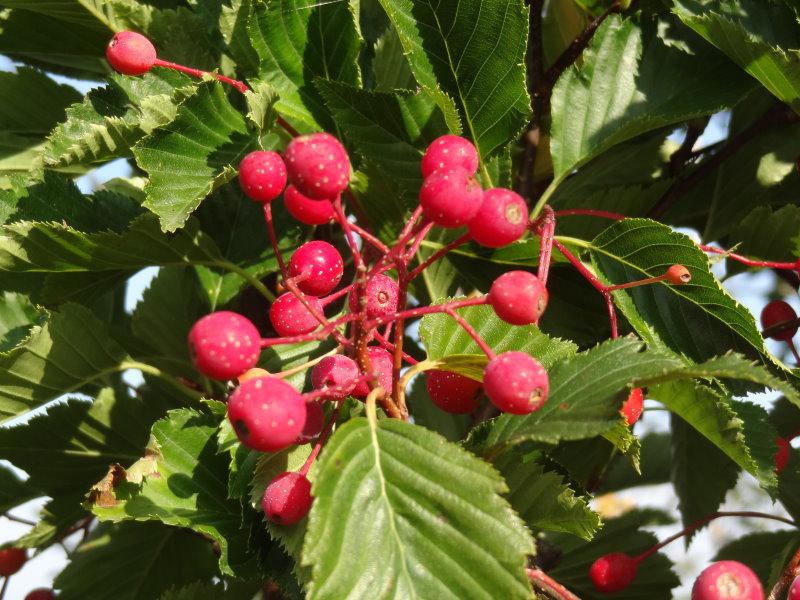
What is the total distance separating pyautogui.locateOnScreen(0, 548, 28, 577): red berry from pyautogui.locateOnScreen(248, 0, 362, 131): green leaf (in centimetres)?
133

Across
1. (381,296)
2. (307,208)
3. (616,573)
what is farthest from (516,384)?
(616,573)

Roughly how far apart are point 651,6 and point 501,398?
1.12 m

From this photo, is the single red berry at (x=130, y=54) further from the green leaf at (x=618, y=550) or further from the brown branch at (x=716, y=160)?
the green leaf at (x=618, y=550)

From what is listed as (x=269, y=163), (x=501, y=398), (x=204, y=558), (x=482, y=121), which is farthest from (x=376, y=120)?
(x=204, y=558)

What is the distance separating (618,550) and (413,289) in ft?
2.62

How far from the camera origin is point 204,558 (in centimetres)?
212

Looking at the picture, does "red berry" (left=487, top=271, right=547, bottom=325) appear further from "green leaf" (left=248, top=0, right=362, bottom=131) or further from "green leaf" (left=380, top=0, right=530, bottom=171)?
"green leaf" (left=248, top=0, right=362, bottom=131)

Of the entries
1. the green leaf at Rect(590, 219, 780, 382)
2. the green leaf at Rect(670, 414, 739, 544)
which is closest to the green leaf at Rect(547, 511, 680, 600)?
the green leaf at Rect(670, 414, 739, 544)

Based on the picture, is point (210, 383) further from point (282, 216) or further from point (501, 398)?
point (501, 398)

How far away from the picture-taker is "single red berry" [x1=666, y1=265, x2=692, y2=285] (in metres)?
1.38

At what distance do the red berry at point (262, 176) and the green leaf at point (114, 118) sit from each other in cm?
26

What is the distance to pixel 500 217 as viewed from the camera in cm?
116

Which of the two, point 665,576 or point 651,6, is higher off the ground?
point 651,6

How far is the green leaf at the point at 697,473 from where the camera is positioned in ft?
6.88
